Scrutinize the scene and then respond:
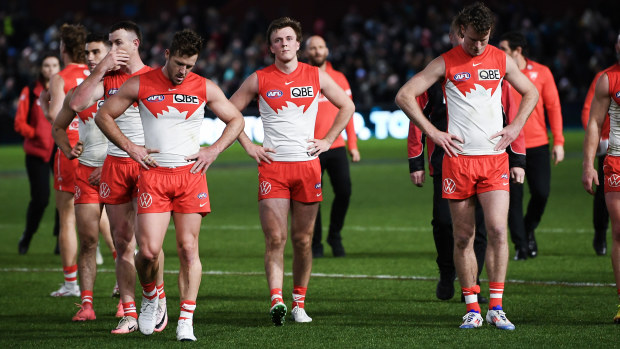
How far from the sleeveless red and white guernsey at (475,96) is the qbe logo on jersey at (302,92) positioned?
1063 mm

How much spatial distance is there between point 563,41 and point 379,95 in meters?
5.74

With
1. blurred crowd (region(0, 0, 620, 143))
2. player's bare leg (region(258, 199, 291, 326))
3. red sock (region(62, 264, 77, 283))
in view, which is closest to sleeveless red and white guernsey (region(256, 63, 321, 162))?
player's bare leg (region(258, 199, 291, 326))

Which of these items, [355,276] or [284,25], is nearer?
[284,25]

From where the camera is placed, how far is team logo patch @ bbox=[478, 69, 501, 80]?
723 cm

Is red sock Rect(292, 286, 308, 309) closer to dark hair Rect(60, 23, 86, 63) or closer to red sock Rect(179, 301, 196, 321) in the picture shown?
red sock Rect(179, 301, 196, 321)

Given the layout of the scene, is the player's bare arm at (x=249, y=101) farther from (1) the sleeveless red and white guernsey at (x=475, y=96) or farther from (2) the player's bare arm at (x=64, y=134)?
(1) the sleeveless red and white guernsey at (x=475, y=96)

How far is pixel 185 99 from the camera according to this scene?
6961 millimetres

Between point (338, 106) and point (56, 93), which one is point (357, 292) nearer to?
point (338, 106)

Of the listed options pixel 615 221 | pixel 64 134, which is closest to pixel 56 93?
pixel 64 134

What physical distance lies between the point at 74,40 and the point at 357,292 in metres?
3.48

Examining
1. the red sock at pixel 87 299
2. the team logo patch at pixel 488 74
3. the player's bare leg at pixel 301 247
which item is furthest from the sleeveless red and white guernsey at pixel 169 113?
the team logo patch at pixel 488 74

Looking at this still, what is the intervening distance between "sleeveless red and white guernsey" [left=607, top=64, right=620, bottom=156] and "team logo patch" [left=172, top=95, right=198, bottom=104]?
10.3 ft

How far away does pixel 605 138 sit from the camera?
9547mm

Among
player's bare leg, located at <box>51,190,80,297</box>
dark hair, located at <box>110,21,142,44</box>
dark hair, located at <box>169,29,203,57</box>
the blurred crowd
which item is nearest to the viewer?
dark hair, located at <box>169,29,203,57</box>
